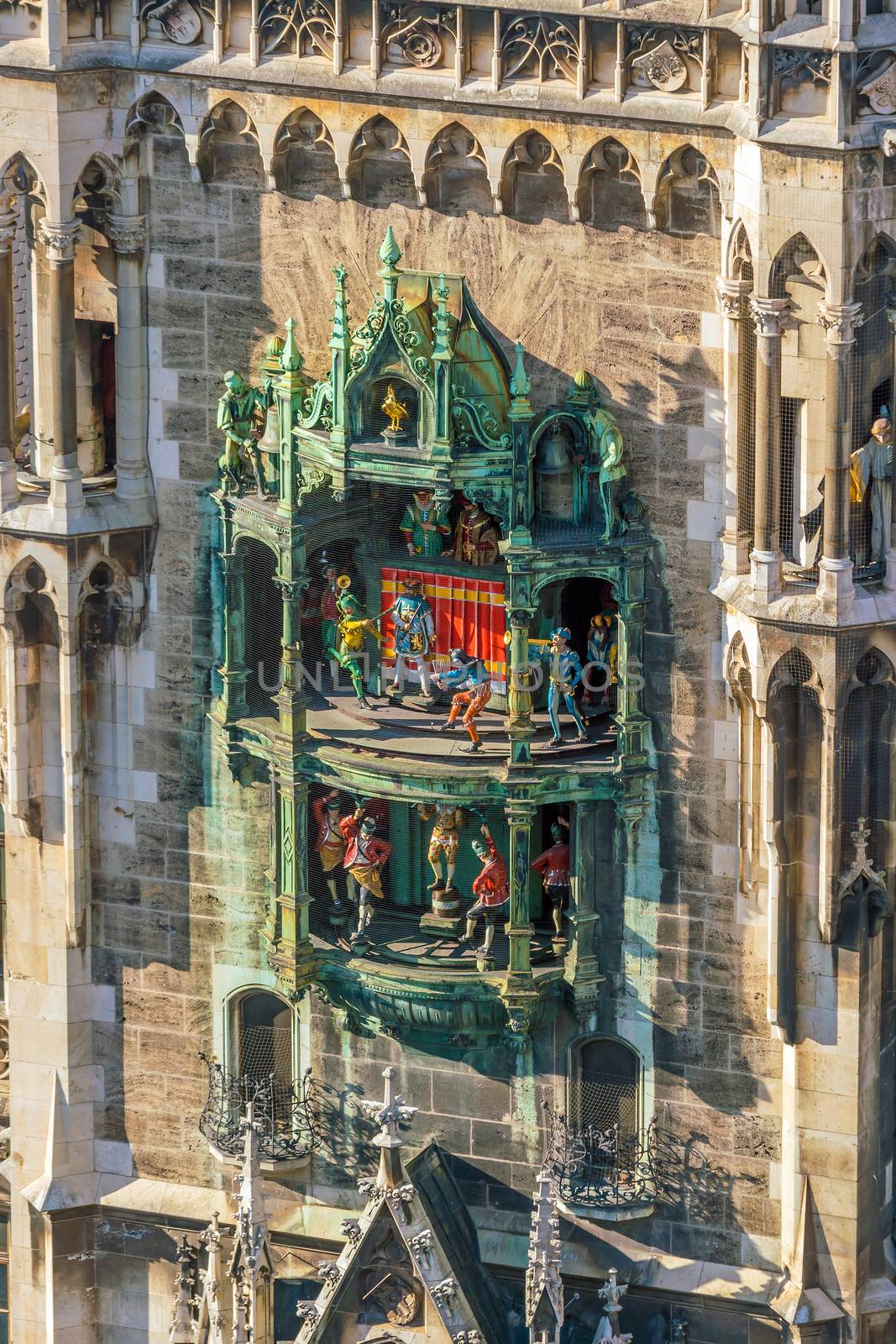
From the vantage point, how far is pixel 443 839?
43969 mm

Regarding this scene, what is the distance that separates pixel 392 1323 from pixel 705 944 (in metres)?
4.55

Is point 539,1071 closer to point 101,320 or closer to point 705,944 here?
point 705,944

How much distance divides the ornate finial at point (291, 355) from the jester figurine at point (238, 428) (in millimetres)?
562

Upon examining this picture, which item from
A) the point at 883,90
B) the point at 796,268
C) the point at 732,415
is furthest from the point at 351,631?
the point at 883,90

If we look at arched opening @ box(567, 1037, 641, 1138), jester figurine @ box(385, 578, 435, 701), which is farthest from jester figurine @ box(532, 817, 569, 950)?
jester figurine @ box(385, 578, 435, 701)

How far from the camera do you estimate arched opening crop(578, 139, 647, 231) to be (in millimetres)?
41469

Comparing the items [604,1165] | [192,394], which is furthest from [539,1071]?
[192,394]

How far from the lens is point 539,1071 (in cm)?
4444

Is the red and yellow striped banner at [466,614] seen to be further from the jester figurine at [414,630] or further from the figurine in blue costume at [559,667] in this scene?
the figurine in blue costume at [559,667]

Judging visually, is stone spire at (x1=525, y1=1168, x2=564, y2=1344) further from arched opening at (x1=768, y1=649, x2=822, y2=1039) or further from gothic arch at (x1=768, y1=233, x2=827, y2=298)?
gothic arch at (x1=768, y1=233, x2=827, y2=298)

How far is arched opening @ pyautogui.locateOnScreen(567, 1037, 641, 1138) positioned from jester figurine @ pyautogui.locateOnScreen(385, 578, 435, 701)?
3773 millimetres

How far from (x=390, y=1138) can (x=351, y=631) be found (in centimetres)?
474

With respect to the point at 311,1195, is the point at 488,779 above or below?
above

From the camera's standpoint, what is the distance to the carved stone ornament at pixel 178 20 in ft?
140
